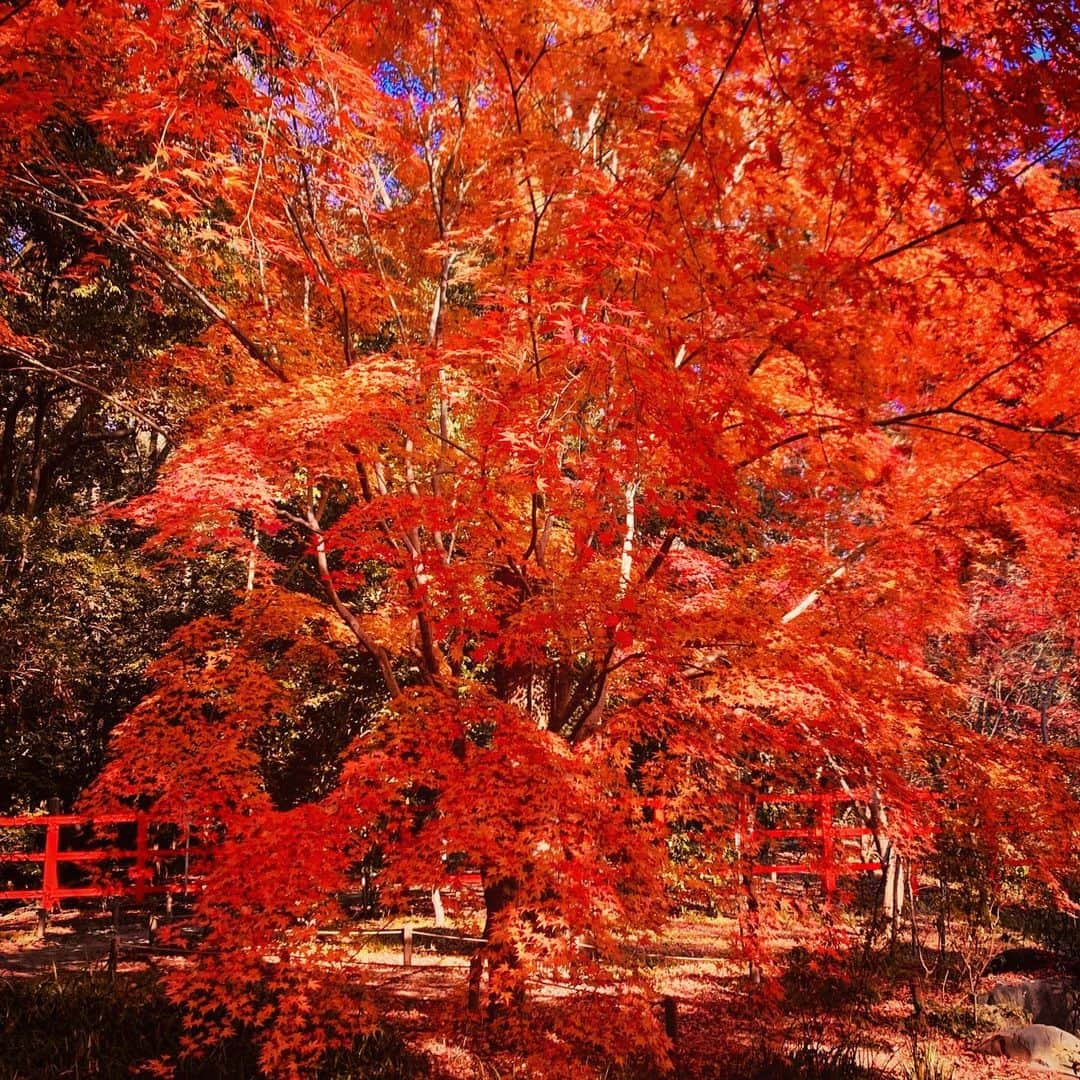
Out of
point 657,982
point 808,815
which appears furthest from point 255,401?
point 808,815

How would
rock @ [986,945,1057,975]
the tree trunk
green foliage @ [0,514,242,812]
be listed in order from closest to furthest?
the tree trunk < rock @ [986,945,1057,975] < green foliage @ [0,514,242,812]

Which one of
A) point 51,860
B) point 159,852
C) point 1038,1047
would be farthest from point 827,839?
point 51,860

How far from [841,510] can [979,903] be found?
3.92m

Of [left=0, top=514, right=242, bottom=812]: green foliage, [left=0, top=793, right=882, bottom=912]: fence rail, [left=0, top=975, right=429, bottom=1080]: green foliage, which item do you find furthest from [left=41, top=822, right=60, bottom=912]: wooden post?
[left=0, top=975, right=429, bottom=1080]: green foliage

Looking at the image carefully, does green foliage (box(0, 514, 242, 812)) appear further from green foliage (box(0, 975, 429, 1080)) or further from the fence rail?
green foliage (box(0, 975, 429, 1080))

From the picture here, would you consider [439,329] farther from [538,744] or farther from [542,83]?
[538,744]

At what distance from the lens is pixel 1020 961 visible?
8039 mm

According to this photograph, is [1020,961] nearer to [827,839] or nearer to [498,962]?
[827,839]

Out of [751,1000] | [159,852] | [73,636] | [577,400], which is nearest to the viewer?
[577,400]

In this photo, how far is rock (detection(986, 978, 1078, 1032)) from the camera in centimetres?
660

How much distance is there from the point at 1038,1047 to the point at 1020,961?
8.50 ft

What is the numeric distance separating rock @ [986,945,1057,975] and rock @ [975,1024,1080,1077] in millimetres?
1998

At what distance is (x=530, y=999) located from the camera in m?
6.16

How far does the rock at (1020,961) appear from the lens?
25.9 feet
